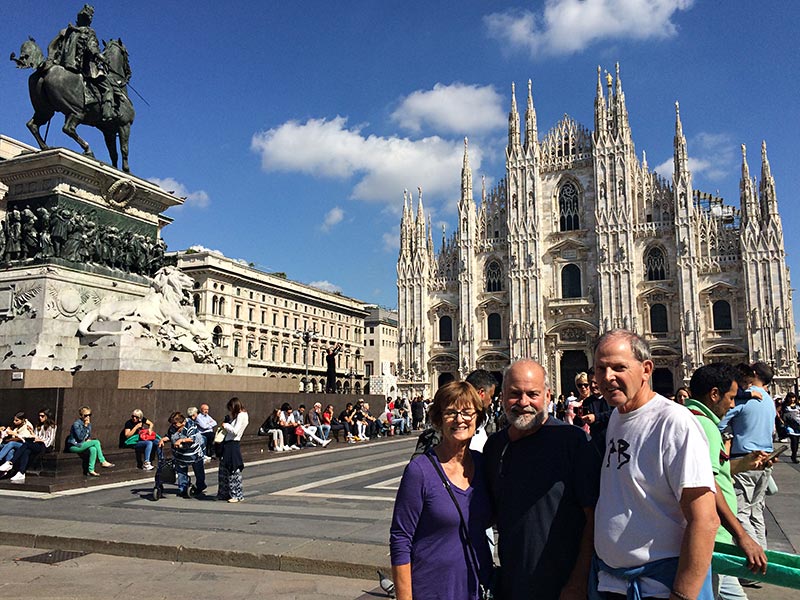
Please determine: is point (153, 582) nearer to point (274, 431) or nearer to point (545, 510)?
point (545, 510)

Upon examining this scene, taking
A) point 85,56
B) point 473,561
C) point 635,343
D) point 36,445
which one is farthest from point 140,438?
point 635,343

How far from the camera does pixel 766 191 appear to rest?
139 ft

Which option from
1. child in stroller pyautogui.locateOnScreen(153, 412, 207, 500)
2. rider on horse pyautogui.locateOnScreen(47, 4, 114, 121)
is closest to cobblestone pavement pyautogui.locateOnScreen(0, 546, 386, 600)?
child in stroller pyautogui.locateOnScreen(153, 412, 207, 500)

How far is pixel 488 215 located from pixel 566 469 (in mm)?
48173

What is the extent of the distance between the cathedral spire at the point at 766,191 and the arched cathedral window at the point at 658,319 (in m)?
8.62

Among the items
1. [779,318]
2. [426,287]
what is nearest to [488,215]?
[426,287]

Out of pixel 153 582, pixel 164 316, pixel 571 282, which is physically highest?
pixel 571 282

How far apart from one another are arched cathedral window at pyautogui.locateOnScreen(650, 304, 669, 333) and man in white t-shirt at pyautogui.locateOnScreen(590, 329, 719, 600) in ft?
146

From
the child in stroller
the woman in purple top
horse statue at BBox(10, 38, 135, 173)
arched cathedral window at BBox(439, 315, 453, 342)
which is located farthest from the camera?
arched cathedral window at BBox(439, 315, 453, 342)

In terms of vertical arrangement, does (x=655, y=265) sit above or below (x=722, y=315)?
above

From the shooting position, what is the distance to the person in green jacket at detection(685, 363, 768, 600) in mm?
2367

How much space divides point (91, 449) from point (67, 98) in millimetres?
7355

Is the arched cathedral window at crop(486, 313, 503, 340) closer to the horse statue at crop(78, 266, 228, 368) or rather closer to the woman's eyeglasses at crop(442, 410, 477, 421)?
the horse statue at crop(78, 266, 228, 368)

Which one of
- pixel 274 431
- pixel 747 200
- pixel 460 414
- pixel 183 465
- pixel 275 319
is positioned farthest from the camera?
pixel 275 319
